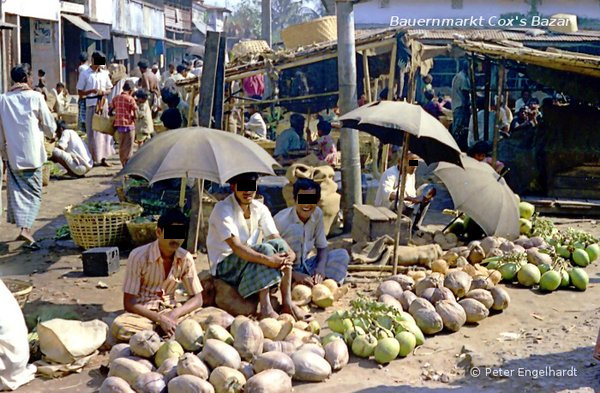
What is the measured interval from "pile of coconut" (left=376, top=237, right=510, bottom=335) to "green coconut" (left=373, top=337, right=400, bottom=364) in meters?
0.57

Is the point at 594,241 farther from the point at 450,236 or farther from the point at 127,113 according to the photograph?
the point at 127,113

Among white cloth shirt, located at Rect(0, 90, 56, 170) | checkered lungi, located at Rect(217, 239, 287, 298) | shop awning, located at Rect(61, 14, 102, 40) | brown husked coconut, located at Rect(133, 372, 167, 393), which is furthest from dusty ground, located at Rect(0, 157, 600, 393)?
shop awning, located at Rect(61, 14, 102, 40)

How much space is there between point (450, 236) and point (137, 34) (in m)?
25.0

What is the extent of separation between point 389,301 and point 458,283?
709 mm

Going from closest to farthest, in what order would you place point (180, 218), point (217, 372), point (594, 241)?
point (217, 372)
point (180, 218)
point (594, 241)

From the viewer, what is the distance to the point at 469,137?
564 inches

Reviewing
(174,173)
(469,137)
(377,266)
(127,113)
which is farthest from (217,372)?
(469,137)

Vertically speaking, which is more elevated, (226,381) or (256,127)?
(256,127)

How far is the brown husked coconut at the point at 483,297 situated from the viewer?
5.88 m

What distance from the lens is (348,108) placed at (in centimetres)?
864

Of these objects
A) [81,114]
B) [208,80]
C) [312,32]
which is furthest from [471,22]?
[208,80]

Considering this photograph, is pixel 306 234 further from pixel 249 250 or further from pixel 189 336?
pixel 189 336

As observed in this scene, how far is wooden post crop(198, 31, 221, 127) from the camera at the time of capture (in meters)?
7.39

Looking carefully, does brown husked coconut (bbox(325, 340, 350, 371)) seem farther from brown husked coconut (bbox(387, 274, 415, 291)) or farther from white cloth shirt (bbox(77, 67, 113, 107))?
white cloth shirt (bbox(77, 67, 113, 107))
